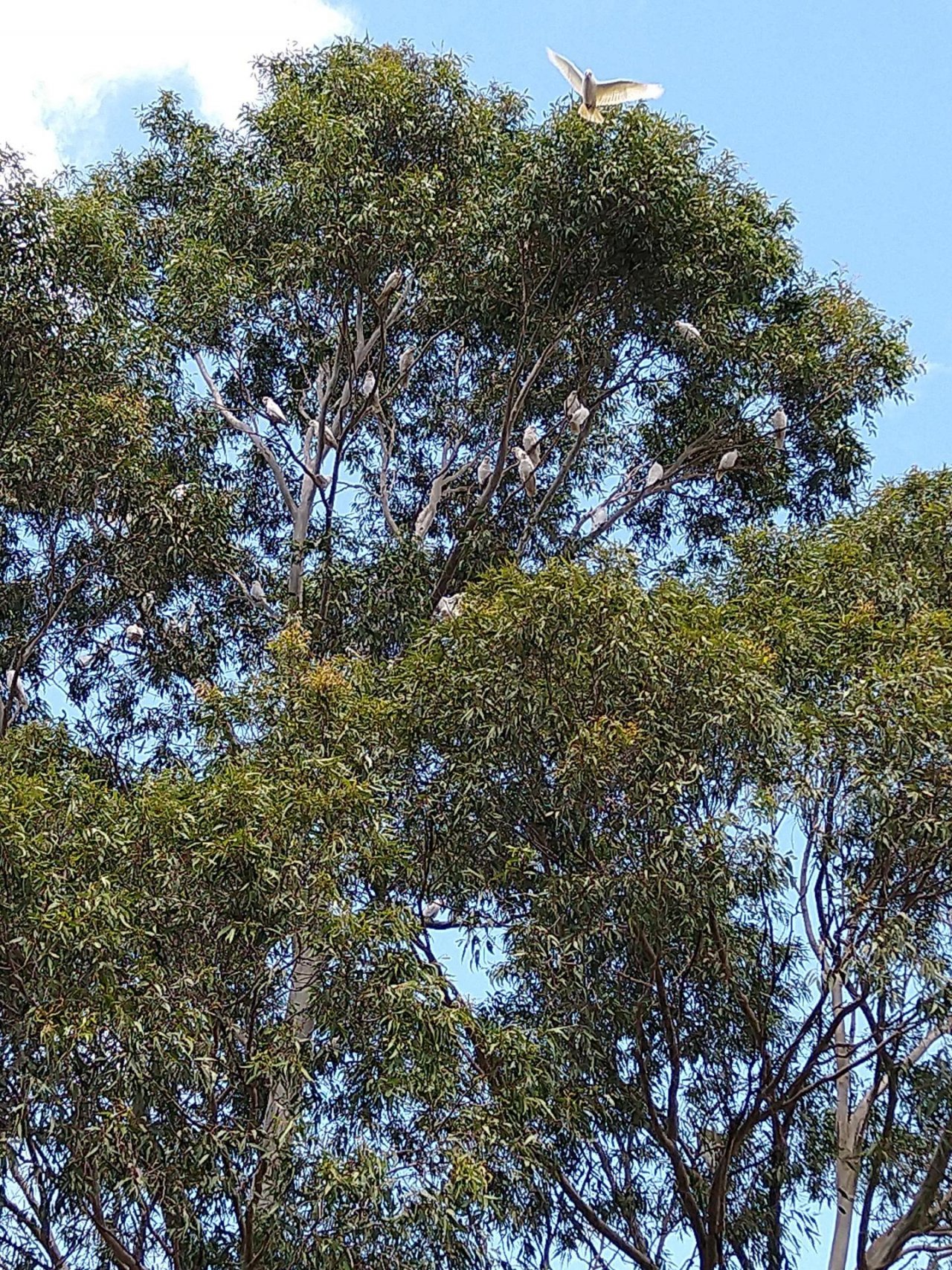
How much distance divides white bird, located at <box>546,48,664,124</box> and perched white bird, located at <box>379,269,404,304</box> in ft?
4.60

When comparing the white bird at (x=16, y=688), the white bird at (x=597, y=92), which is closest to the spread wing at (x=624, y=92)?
the white bird at (x=597, y=92)

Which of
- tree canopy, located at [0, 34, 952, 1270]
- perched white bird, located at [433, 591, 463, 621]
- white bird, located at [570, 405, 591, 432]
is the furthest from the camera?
white bird, located at [570, 405, 591, 432]

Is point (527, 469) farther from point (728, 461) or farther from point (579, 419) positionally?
point (728, 461)

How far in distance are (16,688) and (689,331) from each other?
4.26 metres

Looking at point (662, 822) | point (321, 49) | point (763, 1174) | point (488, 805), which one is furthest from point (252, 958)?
point (321, 49)

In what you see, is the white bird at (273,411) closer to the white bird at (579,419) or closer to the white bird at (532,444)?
the white bird at (532,444)

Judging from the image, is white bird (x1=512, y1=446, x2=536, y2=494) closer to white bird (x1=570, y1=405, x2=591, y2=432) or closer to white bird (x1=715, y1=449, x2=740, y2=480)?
white bird (x1=570, y1=405, x2=591, y2=432)

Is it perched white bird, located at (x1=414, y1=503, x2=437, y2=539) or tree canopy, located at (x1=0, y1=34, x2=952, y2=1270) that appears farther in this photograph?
perched white bird, located at (x1=414, y1=503, x2=437, y2=539)

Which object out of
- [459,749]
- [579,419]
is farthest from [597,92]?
[459,749]

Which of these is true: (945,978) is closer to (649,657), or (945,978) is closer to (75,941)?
(649,657)

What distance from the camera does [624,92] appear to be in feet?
29.5

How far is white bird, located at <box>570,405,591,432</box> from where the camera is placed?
30.9ft

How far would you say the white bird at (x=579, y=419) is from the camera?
9430mm

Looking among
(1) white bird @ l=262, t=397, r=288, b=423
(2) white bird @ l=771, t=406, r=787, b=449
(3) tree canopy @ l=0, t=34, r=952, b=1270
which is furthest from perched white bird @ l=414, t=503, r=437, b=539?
(2) white bird @ l=771, t=406, r=787, b=449
